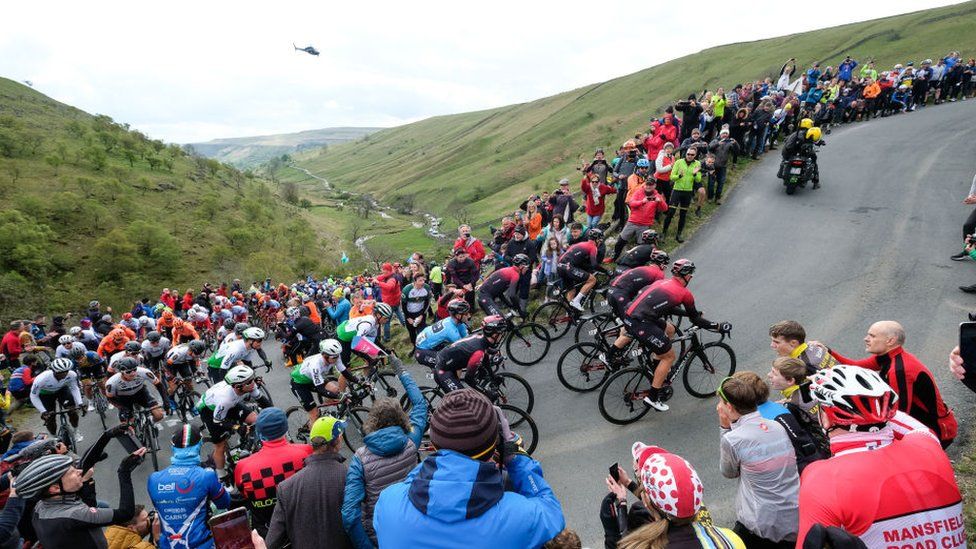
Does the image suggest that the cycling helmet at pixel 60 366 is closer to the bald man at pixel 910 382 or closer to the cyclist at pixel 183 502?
Answer: the cyclist at pixel 183 502

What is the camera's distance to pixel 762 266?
1072cm

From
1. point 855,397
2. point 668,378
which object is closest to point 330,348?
point 668,378

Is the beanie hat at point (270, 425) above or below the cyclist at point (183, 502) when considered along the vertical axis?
above

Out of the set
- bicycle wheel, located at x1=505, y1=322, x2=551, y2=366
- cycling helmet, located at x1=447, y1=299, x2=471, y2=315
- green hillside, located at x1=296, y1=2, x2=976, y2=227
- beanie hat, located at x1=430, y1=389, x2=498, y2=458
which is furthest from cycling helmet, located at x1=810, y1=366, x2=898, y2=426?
green hillside, located at x1=296, y1=2, x2=976, y2=227

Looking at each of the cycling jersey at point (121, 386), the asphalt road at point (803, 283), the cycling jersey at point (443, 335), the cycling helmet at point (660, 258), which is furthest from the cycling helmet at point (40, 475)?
the cycling helmet at point (660, 258)

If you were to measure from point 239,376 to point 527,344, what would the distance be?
5.33 meters

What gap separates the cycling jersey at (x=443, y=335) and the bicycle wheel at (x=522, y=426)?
1.35 metres

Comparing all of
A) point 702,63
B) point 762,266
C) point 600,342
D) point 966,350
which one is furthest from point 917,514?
point 702,63

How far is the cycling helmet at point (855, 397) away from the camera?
8.32 ft

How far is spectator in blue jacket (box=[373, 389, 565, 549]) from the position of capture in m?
2.16

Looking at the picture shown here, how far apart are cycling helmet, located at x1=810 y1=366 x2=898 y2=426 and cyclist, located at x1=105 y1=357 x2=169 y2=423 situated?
953cm

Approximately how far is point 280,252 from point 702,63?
83986 millimetres

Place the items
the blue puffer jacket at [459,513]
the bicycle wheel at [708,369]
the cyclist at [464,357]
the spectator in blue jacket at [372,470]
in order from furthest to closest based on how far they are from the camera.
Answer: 1. the bicycle wheel at [708,369]
2. the cyclist at [464,357]
3. the spectator in blue jacket at [372,470]
4. the blue puffer jacket at [459,513]

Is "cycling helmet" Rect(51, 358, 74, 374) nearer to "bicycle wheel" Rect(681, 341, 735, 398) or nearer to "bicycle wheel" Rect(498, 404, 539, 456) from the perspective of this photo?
"bicycle wheel" Rect(498, 404, 539, 456)
